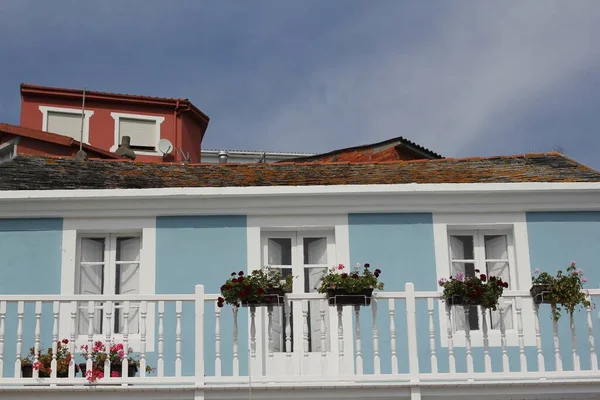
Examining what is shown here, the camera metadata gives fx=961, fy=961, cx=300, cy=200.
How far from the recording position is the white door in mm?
12773

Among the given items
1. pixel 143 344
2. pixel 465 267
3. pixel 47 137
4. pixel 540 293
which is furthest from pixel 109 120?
pixel 540 293

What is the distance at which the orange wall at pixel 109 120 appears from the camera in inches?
1006

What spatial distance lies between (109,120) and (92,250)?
13391 millimetres

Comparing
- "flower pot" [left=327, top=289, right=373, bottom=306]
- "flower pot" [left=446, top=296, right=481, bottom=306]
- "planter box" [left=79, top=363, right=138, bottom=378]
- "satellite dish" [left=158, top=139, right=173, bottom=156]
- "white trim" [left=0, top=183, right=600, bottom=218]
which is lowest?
"planter box" [left=79, top=363, right=138, bottom=378]

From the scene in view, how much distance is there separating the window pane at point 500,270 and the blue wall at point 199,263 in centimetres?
347

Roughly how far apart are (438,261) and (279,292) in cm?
291

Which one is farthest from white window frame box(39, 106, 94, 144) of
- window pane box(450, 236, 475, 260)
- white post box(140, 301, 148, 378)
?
white post box(140, 301, 148, 378)

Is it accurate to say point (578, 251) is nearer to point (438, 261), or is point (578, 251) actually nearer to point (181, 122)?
point (438, 261)

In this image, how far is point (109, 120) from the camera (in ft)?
86.8

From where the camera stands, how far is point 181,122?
2698cm

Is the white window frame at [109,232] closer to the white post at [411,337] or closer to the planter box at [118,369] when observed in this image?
the planter box at [118,369]

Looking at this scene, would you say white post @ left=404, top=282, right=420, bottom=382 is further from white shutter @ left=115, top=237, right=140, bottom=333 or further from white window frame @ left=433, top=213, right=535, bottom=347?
white shutter @ left=115, top=237, right=140, bottom=333

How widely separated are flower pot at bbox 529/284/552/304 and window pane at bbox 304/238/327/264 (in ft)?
10.1

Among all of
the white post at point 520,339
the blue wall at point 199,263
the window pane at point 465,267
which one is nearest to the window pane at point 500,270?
the window pane at point 465,267
